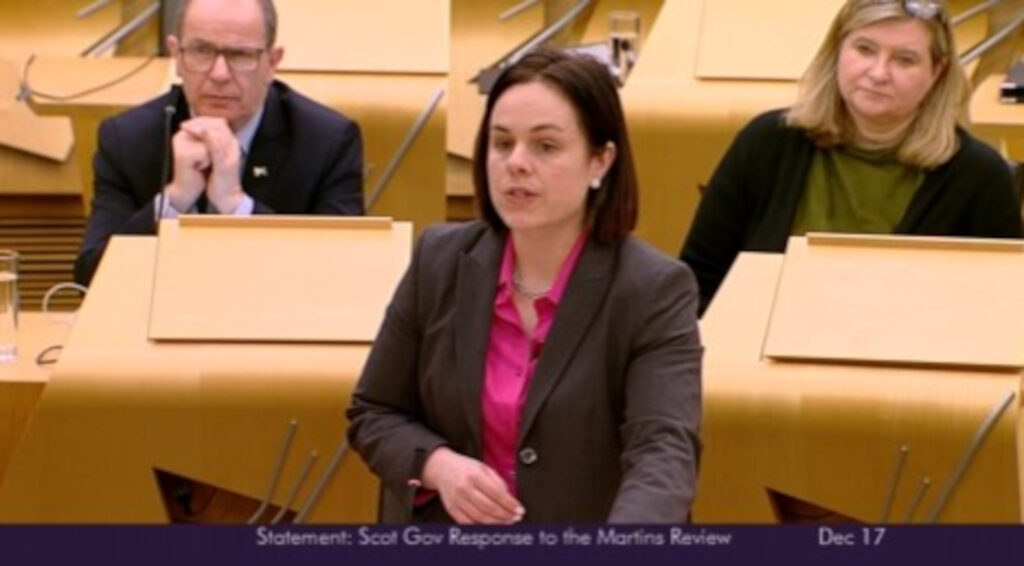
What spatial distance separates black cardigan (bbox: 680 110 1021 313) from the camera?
3.71 meters

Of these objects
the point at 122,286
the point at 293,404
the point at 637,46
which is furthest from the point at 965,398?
the point at 637,46

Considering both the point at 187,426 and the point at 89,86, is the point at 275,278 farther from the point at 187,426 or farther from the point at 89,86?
the point at 89,86

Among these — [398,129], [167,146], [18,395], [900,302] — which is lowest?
[398,129]

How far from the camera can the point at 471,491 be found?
257 cm

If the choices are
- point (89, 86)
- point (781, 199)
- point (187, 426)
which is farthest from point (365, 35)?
point (187, 426)

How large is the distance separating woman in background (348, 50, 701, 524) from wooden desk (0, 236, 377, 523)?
0.98ft

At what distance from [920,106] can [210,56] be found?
975mm

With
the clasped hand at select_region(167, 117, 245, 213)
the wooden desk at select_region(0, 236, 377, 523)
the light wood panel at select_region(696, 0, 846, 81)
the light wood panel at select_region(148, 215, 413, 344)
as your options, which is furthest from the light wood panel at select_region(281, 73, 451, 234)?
the wooden desk at select_region(0, 236, 377, 523)

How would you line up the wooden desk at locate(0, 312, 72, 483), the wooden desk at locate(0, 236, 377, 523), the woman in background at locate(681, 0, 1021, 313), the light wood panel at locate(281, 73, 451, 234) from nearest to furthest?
the wooden desk at locate(0, 236, 377, 523)
the wooden desk at locate(0, 312, 72, 483)
the woman in background at locate(681, 0, 1021, 313)
the light wood panel at locate(281, 73, 451, 234)

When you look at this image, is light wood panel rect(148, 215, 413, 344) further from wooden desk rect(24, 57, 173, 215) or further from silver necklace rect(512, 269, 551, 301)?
wooden desk rect(24, 57, 173, 215)

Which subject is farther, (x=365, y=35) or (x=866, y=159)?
(x=365, y=35)

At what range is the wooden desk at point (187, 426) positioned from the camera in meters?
3.03

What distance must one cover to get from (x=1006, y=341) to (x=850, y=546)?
2.89ft

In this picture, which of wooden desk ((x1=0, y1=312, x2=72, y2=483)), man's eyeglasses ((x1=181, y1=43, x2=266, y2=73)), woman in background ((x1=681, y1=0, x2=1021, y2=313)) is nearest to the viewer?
wooden desk ((x1=0, y1=312, x2=72, y2=483))
